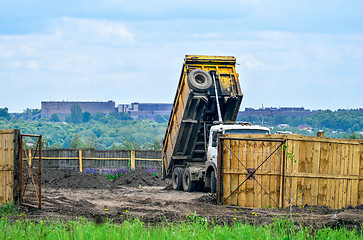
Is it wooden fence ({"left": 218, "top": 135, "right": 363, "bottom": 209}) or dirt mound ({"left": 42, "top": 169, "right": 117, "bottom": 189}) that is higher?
wooden fence ({"left": 218, "top": 135, "right": 363, "bottom": 209})

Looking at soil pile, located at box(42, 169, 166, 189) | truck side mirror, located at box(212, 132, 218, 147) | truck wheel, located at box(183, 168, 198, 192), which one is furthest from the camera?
soil pile, located at box(42, 169, 166, 189)

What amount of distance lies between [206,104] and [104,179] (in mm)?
8615

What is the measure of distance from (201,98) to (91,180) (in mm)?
8502

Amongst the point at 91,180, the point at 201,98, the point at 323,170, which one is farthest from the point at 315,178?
the point at 91,180

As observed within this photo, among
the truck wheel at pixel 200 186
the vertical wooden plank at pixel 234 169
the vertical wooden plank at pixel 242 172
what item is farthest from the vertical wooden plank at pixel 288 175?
the truck wheel at pixel 200 186

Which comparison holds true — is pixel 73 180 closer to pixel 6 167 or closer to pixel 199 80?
pixel 199 80

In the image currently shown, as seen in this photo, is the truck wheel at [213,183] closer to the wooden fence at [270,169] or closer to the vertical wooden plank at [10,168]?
the wooden fence at [270,169]

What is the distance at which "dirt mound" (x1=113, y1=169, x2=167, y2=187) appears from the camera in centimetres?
2744

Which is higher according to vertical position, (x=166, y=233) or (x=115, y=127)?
(x=166, y=233)

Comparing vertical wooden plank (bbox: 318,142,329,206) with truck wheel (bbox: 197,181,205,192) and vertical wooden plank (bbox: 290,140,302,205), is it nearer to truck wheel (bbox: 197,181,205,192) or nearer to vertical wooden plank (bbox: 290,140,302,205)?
vertical wooden plank (bbox: 290,140,302,205)

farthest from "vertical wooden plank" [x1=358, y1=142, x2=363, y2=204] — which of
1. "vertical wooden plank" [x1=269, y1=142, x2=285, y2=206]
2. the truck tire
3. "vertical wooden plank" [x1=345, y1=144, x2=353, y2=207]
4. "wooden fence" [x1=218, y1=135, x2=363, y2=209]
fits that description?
the truck tire

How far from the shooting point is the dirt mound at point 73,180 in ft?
83.9

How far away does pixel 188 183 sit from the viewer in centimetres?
2203

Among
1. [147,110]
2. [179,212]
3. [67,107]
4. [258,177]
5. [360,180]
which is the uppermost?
[67,107]
